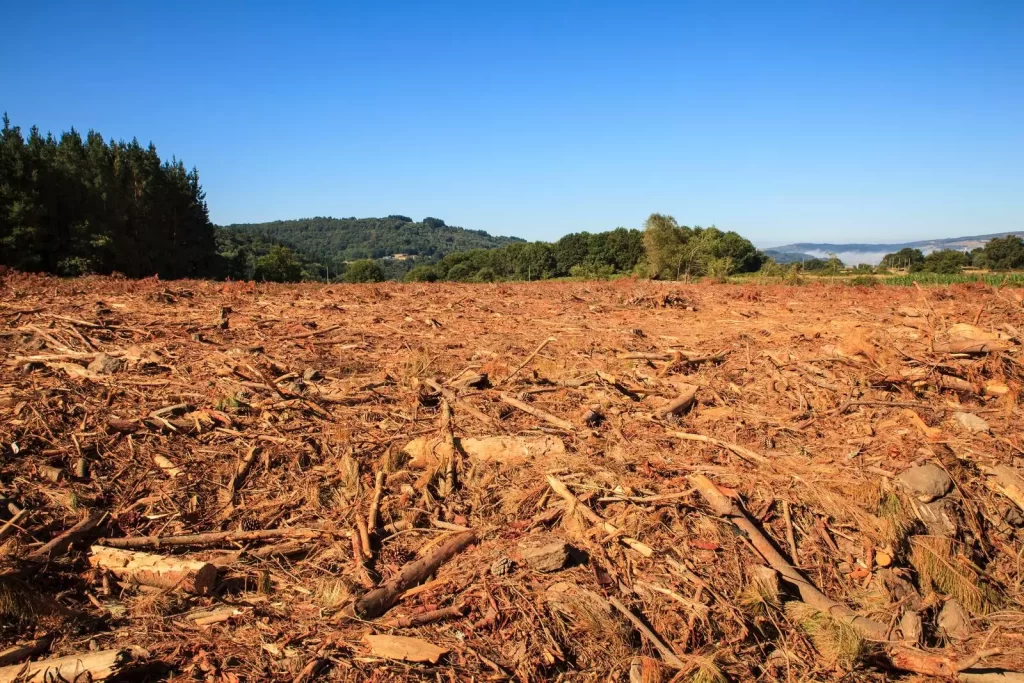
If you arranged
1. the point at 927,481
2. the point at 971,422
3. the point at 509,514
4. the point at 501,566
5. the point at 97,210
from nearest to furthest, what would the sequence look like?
the point at 501,566
the point at 509,514
the point at 927,481
the point at 971,422
the point at 97,210

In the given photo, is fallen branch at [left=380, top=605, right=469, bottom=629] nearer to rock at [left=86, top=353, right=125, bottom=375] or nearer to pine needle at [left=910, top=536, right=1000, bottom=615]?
pine needle at [left=910, top=536, right=1000, bottom=615]

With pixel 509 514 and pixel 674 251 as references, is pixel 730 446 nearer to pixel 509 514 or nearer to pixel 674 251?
pixel 509 514

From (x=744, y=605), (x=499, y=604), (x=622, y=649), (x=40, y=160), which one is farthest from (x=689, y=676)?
(x=40, y=160)

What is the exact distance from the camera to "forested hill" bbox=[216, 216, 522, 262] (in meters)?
108

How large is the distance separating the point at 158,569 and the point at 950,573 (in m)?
4.72

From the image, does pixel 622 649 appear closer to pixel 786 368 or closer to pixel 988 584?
pixel 988 584

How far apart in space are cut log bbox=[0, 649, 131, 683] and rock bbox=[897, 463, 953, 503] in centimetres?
482

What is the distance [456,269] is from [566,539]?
132ft

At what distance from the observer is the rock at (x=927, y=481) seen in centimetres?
408

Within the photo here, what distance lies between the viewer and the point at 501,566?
3.32 meters

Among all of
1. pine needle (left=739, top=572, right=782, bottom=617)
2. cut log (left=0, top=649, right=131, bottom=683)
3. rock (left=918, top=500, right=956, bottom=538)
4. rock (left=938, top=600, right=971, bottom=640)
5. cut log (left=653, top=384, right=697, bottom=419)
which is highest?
cut log (left=653, top=384, right=697, bottom=419)

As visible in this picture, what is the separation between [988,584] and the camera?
367cm

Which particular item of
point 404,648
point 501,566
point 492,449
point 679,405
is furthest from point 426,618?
point 679,405

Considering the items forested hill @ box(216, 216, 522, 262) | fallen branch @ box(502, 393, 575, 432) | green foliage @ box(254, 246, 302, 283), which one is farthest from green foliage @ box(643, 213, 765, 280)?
forested hill @ box(216, 216, 522, 262)
